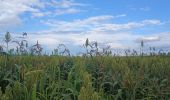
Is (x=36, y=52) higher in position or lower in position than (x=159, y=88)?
higher

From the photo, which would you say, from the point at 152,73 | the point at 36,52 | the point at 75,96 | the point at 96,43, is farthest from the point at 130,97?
the point at 36,52

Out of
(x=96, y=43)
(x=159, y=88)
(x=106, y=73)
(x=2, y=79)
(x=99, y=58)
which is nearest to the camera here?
(x=159, y=88)

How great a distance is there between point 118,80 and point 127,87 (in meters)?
0.79

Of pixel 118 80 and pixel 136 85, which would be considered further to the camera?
pixel 118 80

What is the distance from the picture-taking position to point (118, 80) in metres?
6.23

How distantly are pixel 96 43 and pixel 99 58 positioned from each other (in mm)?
917

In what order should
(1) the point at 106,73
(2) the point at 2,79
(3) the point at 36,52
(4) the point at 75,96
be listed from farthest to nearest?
(3) the point at 36,52
(1) the point at 106,73
(2) the point at 2,79
(4) the point at 75,96

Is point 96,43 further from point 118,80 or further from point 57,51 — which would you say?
point 118,80

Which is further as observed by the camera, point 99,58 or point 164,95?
point 99,58

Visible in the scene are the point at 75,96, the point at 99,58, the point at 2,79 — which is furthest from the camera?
the point at 99,58

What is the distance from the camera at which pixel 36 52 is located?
10.3m

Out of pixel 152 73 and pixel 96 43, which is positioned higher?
pixel 96 43

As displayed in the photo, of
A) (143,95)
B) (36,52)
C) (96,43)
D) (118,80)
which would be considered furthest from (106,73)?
(36,52)

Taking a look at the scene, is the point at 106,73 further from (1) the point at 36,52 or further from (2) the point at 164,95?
(1) the point at 36,52
